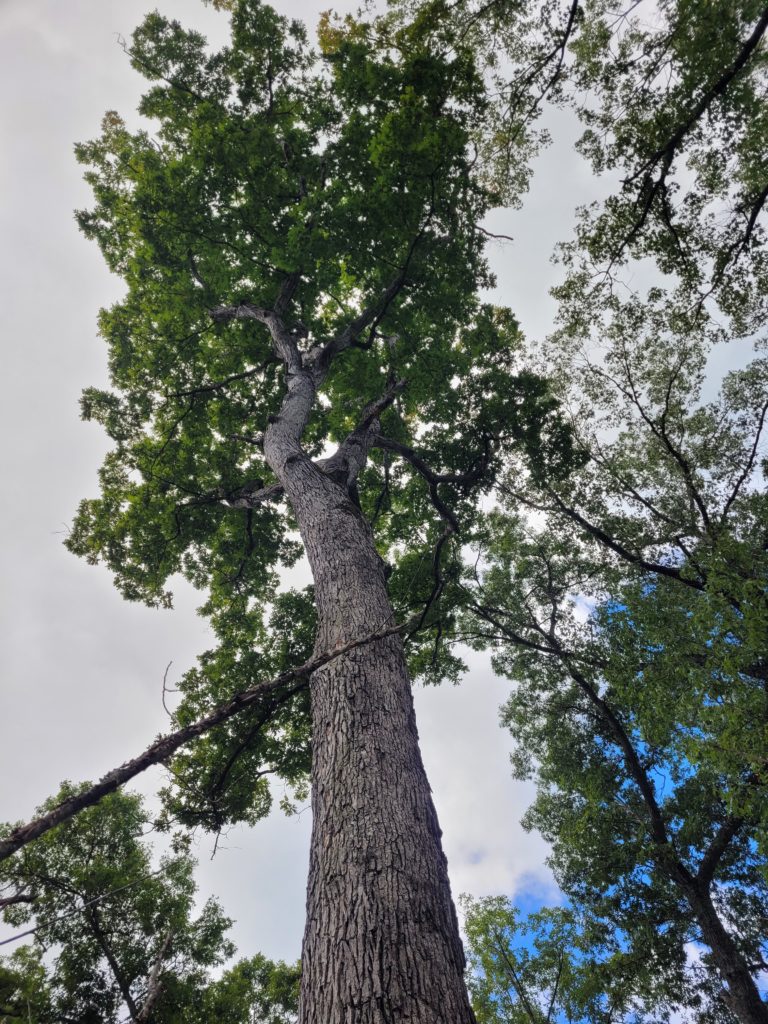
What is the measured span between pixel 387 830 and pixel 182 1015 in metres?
13.2

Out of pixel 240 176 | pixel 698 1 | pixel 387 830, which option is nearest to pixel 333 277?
pixel 240 176

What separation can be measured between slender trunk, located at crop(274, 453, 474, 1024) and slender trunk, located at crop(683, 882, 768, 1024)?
33.2 ft

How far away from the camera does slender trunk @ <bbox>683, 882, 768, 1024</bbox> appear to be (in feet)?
26.6

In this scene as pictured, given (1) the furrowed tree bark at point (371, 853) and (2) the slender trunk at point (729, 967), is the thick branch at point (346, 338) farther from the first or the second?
(2) the slender trunk at point (729, 967)

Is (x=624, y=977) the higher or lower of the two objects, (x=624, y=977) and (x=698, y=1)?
the lower

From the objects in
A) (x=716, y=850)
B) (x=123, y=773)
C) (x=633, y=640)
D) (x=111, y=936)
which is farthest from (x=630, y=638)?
(x=111, y=936)

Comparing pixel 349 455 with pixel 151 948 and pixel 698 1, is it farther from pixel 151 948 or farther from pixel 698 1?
pixel 151 948

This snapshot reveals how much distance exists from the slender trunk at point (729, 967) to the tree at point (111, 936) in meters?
9.87

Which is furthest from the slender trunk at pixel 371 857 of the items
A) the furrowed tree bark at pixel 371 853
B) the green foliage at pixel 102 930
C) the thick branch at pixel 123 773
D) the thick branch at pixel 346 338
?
the green foliage at pixel 102 930

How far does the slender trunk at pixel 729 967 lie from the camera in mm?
8102

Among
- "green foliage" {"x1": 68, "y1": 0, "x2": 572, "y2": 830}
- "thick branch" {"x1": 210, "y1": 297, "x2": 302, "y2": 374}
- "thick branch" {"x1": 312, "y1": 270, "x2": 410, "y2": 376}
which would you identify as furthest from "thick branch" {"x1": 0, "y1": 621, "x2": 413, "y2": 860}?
"thick branch" {"x1": 312, "y1": 270, "x2": 410, "y2": 376}

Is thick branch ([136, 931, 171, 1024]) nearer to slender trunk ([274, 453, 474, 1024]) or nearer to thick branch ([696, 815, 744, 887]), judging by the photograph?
slender trunk ([274, 453, 474, 1024])

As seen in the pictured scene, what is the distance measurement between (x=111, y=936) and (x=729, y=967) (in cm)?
1229

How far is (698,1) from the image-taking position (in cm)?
498
